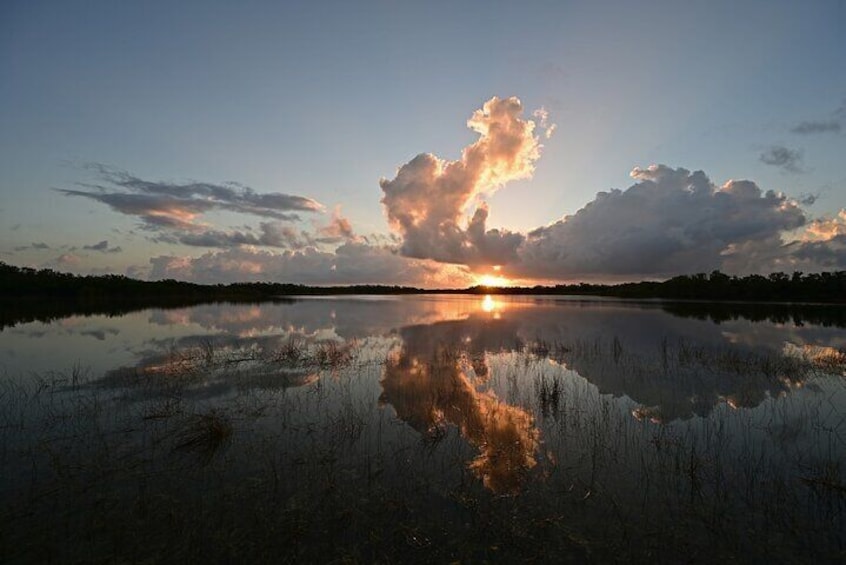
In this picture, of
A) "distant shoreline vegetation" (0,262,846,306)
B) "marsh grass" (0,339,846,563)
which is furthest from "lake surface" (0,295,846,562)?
"distant shoreline vegetation" (0,262,846,306)

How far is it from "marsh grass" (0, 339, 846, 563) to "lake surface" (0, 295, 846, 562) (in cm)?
4

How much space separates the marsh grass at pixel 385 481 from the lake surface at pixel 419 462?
0.04 m

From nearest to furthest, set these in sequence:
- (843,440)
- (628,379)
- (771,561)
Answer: (771,561)
(843,440)
(628,379)

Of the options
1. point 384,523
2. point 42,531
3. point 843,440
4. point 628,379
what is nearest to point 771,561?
point 384,523

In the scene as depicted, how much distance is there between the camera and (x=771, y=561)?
5465mm

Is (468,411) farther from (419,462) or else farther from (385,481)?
(385,481)

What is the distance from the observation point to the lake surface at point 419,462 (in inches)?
229

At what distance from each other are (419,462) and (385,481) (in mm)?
1077

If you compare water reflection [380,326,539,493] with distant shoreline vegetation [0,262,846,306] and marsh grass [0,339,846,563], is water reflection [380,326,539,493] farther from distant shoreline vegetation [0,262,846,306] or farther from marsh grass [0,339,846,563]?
distant shoreline vegetation [0,262,846,306]

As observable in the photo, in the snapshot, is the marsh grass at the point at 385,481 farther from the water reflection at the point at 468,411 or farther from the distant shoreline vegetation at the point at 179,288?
the distant shoreline vegetation at the point at 179,288

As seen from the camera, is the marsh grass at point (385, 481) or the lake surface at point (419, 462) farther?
the lake surface at point (419, 462)

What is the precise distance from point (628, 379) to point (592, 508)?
1119 centimetres

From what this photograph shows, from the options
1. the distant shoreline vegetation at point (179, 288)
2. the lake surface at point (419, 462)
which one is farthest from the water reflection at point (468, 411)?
A: the distant shoreline vegetation at point (179, 288)

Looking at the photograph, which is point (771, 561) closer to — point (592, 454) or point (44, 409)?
point (592, 454)
